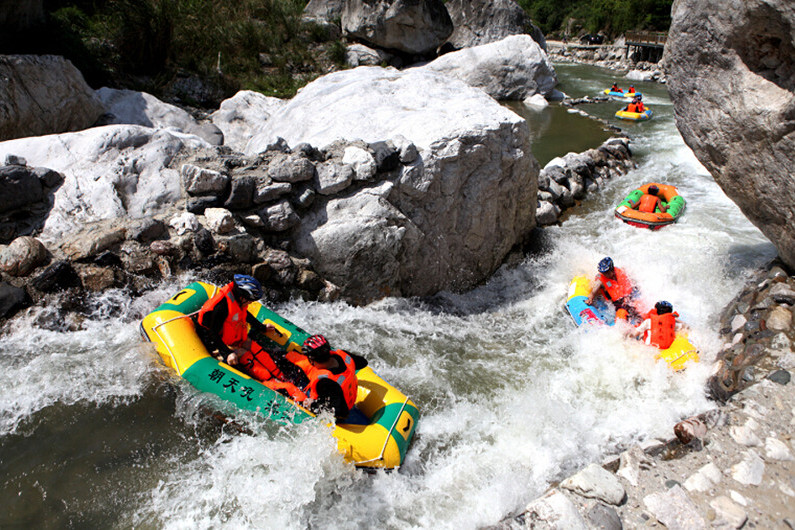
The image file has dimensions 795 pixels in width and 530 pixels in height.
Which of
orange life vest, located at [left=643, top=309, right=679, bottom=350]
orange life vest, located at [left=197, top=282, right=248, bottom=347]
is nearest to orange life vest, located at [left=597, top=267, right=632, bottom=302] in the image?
orange life vest, located at [left=643, top=309, right=679, bottom=350]

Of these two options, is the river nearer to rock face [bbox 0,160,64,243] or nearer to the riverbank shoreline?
the riverbank shoreline

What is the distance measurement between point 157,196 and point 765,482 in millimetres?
6402

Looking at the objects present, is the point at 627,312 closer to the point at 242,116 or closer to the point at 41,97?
the point at 242,116

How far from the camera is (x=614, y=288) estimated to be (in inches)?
276

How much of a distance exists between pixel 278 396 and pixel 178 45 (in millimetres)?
12542

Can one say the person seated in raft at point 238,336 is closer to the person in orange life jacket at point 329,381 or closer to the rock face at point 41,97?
the person in orange life jacket at point 329,381

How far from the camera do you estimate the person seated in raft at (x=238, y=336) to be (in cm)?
467

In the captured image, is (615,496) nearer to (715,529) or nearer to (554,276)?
(715,529)

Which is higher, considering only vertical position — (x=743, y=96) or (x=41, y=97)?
(x=743, y=96)

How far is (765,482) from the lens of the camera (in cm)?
346

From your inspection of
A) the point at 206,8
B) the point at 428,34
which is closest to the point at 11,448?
the point at 206,8

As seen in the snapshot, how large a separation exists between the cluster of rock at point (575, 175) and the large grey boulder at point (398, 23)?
12.5 metres

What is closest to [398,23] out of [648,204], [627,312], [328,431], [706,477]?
[648,204]

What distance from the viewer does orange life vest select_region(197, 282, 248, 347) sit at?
15.4ft
